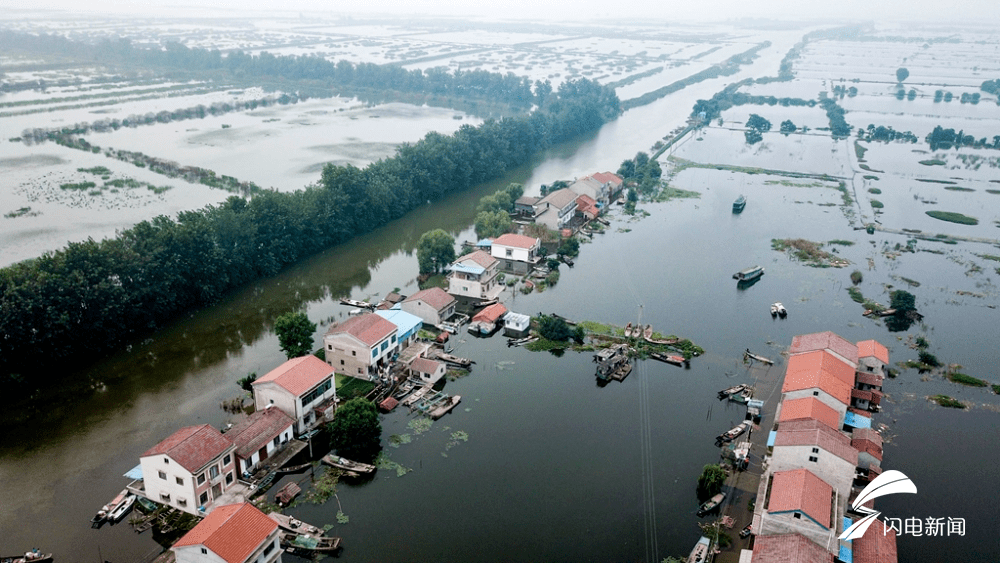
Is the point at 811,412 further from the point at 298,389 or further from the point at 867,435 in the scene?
the point at 298,389

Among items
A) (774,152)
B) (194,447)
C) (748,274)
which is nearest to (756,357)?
(748,274)

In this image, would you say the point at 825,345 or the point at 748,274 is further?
the point at 748,274

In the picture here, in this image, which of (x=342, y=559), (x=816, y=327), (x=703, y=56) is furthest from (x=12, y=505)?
(x=703, y=56)

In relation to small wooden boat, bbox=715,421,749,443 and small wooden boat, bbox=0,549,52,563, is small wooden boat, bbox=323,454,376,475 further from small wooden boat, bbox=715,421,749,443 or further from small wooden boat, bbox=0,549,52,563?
small wooden boat, bbox=715,421,749,443

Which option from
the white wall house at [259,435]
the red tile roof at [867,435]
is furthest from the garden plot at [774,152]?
the white wall house at [259,435]

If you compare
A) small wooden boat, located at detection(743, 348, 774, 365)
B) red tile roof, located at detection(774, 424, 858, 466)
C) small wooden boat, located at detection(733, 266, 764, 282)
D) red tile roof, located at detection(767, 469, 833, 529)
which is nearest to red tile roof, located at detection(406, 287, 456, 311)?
small wooden boat, located at detection(743, 348, 774, 365)

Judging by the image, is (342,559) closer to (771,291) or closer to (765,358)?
(765,358)
